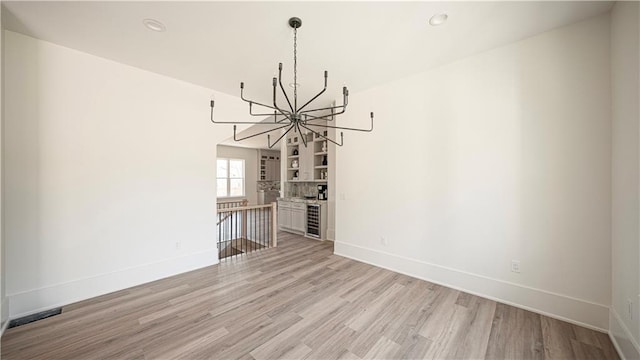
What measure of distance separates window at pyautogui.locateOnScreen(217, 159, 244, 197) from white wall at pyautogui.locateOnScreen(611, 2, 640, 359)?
32.5ft

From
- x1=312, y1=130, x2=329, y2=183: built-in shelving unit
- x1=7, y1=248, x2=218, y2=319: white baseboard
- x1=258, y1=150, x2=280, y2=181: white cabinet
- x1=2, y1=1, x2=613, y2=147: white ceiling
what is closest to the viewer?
x1=2, y1=1, x2=613, y2=147: white ceiling

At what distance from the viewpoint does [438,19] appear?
6.89 feet

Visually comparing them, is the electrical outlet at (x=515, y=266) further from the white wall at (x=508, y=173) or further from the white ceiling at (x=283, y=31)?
the white ceiling at (x=283, y=31)

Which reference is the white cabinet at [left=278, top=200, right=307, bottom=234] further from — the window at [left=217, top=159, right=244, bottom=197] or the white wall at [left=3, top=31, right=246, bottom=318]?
the window at [left=217, top=159, right=244, bottom=197]

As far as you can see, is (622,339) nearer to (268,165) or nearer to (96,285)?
(96,285)

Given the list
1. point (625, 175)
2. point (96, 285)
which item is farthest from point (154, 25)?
point (625, 175)

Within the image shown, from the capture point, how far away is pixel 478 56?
2.71 meters

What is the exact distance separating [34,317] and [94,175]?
4.97 ft

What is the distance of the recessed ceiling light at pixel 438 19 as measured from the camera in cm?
206

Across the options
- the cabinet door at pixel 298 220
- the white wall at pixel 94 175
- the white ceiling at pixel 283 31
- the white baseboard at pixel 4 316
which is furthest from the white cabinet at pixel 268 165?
the white baseboard at pixel 4 316

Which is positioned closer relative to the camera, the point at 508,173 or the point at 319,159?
the point at 508,173

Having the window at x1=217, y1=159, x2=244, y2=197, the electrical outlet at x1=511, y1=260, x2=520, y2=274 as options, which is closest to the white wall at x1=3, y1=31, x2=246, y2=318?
the electrical outlet at x1=511, y1=260, x2=520, y2=274

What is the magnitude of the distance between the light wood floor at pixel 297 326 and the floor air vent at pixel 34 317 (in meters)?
0.09

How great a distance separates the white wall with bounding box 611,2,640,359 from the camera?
1646 mm
